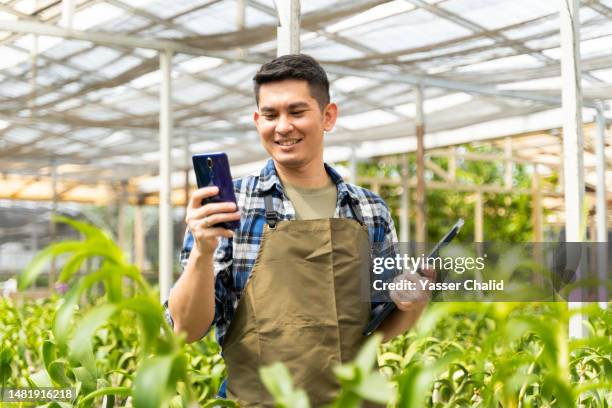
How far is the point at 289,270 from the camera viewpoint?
1.40 meters

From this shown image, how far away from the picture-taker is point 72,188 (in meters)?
12.2

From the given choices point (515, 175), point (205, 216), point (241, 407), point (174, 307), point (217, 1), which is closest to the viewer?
point (205, 216)

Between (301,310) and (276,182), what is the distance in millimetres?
243

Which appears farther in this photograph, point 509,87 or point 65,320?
point 509,87

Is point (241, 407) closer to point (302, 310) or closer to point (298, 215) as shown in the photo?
point (302, 310)

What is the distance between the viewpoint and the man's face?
1.35 m

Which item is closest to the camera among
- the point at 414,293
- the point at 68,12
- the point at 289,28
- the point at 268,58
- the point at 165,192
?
the point at 414,293

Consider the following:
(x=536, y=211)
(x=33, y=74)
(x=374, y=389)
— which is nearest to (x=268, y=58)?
(x=33, y=74)

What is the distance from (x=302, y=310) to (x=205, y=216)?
0.38 metres

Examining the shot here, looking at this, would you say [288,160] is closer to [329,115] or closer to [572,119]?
[329,115]

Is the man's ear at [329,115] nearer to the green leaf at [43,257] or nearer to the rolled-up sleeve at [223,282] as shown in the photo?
the rolled-up sleeve at [223,282]

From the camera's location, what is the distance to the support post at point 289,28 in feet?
6.79

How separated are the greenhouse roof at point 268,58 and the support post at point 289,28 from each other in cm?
230

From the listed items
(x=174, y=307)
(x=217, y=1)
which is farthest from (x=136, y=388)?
(x=217, y=1)
